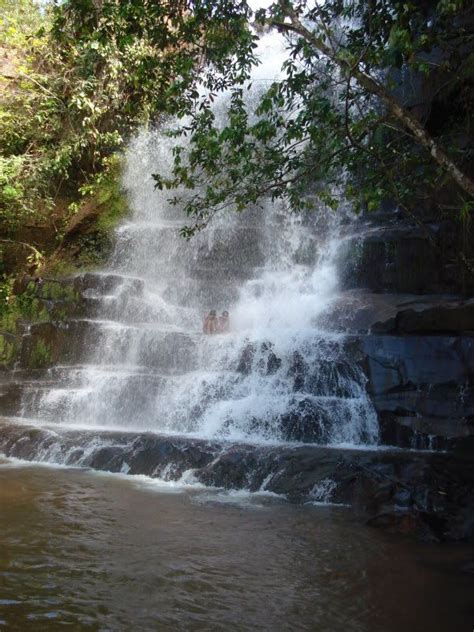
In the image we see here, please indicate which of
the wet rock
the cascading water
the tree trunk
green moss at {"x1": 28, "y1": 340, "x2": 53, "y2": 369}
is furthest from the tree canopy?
green moss at {"x1": 28, "y1": 340, "x2": 53, "y2": 369}

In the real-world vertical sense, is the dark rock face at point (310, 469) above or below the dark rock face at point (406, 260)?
below

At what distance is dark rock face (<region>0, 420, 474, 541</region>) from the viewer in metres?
6.03

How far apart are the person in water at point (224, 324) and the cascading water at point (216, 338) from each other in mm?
218

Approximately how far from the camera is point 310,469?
720 cm

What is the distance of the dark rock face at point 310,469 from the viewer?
6031 mm

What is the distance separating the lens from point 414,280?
1202 centimetres

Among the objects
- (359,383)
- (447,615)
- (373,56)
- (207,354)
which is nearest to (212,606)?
(447,615)

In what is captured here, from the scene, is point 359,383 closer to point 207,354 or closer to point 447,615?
point 207,354

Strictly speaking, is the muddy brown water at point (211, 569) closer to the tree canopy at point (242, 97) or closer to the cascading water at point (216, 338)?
the cascading water at point (216, 338)

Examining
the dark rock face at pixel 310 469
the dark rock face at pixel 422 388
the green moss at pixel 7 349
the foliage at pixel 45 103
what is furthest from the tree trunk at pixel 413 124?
the green moss at pixel 7 349

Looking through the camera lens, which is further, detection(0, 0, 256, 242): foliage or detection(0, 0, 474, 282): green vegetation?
detection(0, 0, 256, 242): foliage

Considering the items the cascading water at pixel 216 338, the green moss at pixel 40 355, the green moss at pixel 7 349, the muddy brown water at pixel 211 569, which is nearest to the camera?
the muddy brown water at pixel 211 569

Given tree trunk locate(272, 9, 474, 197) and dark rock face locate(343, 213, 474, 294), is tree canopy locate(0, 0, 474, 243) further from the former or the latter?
dark rock face locate(343, 213, 474, 294)

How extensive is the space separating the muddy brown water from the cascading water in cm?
283
